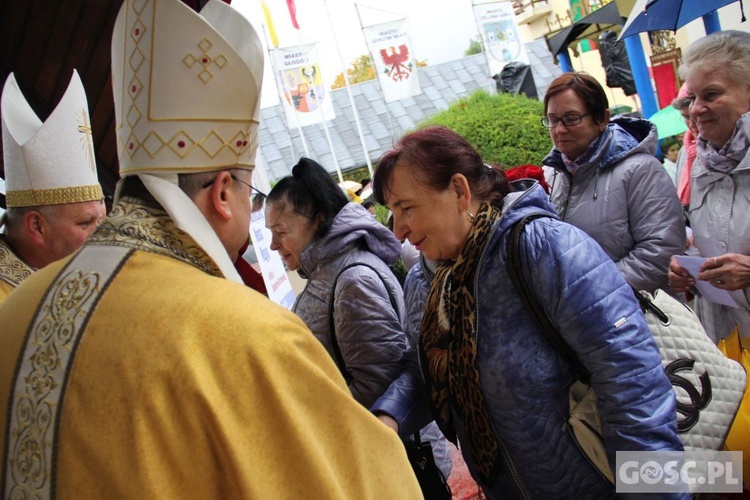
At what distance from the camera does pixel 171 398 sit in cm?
106

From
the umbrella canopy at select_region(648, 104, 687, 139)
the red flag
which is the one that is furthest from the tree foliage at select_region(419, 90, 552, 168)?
the red flag

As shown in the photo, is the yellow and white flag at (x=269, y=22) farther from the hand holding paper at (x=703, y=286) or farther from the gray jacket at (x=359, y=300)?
the hand holding paper at (x=703, y=286)

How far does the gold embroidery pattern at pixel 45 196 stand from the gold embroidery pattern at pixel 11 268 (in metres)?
0.20

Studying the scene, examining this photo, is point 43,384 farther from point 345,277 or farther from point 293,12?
point 293,12

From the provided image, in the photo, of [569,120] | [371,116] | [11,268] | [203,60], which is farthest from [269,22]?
[203,60]

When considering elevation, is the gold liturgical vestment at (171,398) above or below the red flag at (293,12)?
below

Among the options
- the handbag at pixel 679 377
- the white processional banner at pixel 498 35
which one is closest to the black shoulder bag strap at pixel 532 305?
the handbag at pixel 679 377

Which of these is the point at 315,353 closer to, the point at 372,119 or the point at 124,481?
the point at 124,481

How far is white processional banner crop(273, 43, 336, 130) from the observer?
44.4 ft

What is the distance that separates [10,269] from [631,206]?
2.86 metres

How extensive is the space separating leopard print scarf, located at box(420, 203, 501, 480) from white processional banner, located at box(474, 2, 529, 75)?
13009 millimetres

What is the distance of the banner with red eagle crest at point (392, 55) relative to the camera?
13617mm

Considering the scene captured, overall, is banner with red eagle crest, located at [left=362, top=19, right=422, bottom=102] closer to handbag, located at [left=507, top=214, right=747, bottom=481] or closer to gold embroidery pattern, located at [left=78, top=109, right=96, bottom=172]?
gold embroidery pattern, located at [left=78, top=109, right=96, bottom=172]

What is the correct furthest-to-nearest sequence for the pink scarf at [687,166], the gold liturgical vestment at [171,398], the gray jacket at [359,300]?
1. the pink scarf at [687,166]
2. the gray jacket at [359,300]
3. the gold liturgical vestment at [171,398]
